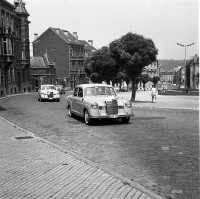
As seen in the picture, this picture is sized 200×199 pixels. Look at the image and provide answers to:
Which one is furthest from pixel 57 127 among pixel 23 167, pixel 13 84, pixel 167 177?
pixel 13 84

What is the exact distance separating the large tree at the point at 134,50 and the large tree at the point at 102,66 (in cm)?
3166

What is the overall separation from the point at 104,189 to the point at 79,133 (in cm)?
577

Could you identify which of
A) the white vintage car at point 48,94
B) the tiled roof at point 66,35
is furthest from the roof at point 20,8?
the white vintage car at point 48,94

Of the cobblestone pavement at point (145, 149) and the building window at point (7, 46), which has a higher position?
the building window at point (7, 46)

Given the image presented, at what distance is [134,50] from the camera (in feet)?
83.7

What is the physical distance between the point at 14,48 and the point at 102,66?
57.3ft

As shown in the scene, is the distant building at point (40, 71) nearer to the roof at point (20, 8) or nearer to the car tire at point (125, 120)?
the roof at point (20, 8)

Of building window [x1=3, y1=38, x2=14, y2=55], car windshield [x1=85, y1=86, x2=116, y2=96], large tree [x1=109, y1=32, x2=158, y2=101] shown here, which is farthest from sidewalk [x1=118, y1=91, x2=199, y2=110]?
building window [x1=3, y1=38, x2=14, y2=55]

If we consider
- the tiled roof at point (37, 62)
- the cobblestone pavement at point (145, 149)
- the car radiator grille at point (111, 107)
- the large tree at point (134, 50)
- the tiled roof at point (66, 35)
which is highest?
the tiled roof at point (66, 35)

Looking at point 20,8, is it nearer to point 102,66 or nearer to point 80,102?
point 102,66

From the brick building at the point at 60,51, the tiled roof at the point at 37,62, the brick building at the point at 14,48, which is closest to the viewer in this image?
the brick building at the point at 14,48

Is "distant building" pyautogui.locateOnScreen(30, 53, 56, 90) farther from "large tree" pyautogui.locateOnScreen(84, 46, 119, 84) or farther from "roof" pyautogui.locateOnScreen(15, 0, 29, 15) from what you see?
"roof" pyautogui.locateOnScreen(15, 0, 29, 15)

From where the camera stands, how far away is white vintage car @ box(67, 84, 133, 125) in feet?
41.4

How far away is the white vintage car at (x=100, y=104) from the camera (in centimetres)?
1263
